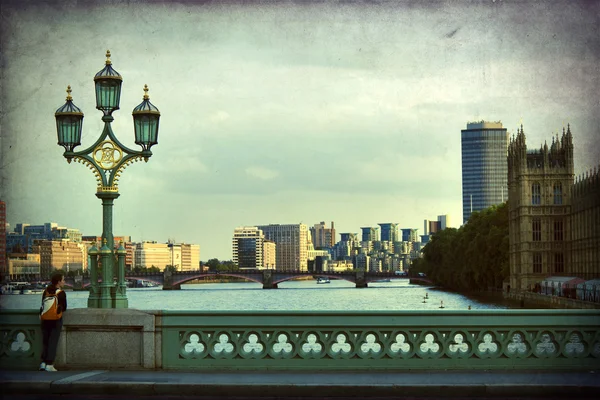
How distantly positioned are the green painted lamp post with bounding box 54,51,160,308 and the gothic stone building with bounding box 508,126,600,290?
10167cm

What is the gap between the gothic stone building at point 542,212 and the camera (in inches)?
4584

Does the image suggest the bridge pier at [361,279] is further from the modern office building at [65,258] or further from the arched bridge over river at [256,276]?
the modern office building at [65,258]

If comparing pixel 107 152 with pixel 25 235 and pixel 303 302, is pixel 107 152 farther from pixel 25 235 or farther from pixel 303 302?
pixel 303 302

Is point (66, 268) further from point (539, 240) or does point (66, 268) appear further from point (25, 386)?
point (25, 386)

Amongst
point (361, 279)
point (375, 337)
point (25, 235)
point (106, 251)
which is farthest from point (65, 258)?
point (375, 337)

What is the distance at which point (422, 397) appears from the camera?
12.0 metres

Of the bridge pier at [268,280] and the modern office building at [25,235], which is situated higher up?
the modern office building at [25,235]

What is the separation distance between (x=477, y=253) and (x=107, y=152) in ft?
335

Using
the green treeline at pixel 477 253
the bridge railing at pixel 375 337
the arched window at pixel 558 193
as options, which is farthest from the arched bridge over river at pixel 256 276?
the bridge railing at pixel 375 337

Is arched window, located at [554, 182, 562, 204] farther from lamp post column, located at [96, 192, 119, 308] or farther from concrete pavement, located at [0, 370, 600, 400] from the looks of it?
concrete pavement, located at [0, 370, 600, 400]

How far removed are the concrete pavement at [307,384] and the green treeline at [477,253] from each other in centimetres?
9955

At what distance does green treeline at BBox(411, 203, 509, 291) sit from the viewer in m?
114

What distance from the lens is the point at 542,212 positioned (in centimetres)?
12000

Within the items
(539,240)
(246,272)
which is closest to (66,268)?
(246,272)
